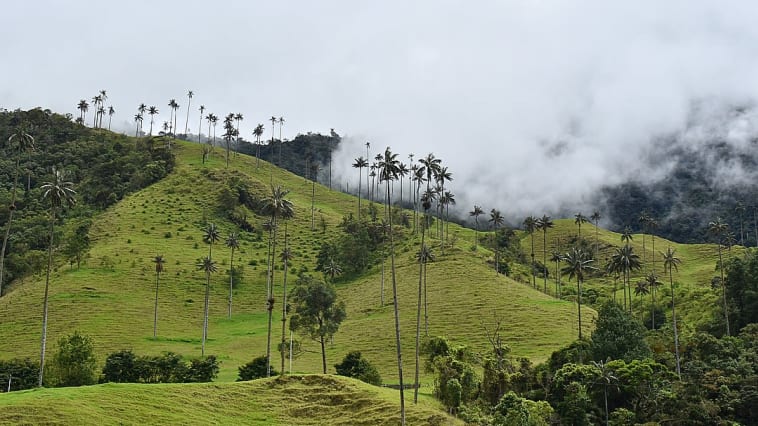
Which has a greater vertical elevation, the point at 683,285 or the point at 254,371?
the point at 683,285

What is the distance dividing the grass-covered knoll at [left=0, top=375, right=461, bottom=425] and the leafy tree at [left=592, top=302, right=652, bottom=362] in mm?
26833

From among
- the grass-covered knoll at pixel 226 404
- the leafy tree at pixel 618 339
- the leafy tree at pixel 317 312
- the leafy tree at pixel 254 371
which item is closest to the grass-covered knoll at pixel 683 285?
the leafy tree at pixel 618 339

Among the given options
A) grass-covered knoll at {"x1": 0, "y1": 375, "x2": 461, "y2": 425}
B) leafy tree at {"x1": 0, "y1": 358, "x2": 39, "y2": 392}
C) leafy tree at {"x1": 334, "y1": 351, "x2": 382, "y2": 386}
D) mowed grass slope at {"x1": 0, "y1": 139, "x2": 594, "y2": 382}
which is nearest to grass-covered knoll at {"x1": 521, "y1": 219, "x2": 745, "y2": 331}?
mowed grass slope at {"x1": 0, "y1": 139, "x2": 594, "y2": 382}

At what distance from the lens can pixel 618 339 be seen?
85.9 m

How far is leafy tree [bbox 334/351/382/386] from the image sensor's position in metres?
82.6

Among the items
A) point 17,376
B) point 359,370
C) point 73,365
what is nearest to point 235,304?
point 359,370

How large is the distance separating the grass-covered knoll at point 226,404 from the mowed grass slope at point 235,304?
18.7m

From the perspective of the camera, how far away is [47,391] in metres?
58.0

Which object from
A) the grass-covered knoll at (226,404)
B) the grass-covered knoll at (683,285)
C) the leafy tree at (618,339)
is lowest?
the grass-covered knoll at (226,404)

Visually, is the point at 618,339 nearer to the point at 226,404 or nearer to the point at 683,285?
the point at 226,404

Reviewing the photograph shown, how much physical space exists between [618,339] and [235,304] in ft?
254

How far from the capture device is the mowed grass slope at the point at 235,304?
104m

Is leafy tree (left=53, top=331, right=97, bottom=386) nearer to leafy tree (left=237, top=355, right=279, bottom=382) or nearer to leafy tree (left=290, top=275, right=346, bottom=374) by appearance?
leafy tree (left=237, top=355, right=279, bottom=382)

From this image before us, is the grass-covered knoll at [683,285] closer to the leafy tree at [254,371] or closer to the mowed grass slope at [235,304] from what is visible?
the mowed grass slope at [235,304]
